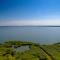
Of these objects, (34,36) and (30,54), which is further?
(34,36)

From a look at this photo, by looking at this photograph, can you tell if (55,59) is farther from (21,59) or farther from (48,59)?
(21,59)

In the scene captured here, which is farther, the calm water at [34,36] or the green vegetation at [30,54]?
the calm water at [34,36]

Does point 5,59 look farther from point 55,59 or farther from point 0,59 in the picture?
point 55,59

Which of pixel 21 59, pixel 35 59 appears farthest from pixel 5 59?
pixel 35 59

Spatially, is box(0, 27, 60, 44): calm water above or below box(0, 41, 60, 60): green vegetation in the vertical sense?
below

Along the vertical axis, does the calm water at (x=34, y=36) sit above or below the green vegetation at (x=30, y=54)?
below

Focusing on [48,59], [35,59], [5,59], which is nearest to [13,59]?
[5,59]

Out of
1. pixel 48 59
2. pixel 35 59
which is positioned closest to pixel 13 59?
pixel 35 59

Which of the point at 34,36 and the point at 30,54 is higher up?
the point at 30,54
